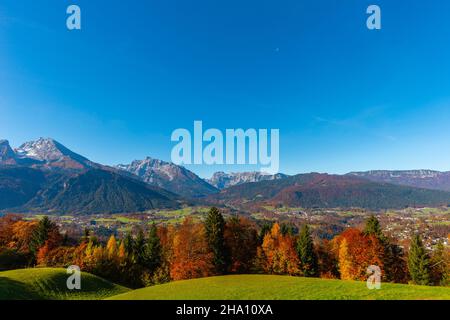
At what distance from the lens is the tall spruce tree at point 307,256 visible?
59.3m

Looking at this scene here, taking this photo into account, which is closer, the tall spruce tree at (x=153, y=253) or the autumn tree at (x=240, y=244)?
the autumn tree at (x=240, y=244)

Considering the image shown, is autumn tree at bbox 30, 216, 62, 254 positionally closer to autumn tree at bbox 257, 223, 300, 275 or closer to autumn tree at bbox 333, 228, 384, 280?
autumn tree at bbox 257, 223, 300, 275

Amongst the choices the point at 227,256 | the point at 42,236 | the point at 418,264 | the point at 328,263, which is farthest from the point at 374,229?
the point at 42,236

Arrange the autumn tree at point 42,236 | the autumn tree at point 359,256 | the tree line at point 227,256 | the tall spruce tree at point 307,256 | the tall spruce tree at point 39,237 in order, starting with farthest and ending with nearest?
1. the autumn tree at point 42,236
2. the tall spruce tree at point 39,237
3. the tall spruce tree at point 307,256
4. the tree line at point 227,256
5. the autumn tree at point 359,256

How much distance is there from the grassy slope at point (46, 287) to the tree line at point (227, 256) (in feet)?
56.8

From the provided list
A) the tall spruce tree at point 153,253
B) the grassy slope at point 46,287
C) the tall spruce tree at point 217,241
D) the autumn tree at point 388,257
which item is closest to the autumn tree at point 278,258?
the tall spruce tree at point 217,241

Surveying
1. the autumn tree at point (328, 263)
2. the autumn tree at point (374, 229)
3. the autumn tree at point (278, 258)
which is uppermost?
the autumn tree at point (374, 229)

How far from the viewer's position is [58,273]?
40219 mm

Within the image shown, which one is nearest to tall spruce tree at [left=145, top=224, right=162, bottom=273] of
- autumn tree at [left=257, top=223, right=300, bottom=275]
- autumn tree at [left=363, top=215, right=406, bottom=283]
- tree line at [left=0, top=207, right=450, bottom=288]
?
tree line at [left=0, top=207, right=450, bottom=288]

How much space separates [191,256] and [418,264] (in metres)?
50.5

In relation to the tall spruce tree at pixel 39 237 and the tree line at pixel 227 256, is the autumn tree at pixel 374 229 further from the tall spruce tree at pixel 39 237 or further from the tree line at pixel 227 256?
the tall spruce tree at pixel 39 237
